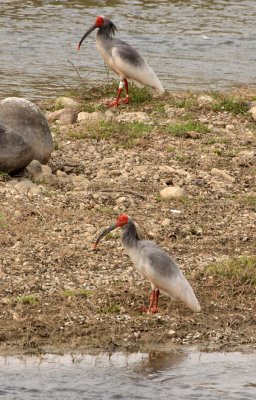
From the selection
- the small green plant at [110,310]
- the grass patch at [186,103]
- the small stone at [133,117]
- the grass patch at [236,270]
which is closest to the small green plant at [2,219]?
the small green plant at [110,310]

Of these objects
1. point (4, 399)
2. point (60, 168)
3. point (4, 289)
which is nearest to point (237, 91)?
point (60, 168)

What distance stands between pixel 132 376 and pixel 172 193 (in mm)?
3628

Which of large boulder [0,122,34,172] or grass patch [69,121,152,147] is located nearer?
large boulder [0,122,34,172]

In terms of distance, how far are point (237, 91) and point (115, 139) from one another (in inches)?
147

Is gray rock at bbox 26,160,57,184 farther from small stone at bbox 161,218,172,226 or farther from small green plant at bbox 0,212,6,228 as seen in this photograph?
small stone at bbox 161,218,172,226

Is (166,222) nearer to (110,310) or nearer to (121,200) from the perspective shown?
(121,200)

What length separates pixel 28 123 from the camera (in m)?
11.3

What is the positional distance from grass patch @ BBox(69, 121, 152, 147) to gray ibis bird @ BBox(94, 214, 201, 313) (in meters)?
3.99

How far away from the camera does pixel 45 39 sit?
2038 centimetres

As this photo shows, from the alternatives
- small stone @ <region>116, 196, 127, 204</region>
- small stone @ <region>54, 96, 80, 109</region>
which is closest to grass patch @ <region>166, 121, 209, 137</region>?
small stone @ <region>54, 96, 80, 109</region>

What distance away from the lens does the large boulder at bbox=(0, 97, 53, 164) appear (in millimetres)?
11234

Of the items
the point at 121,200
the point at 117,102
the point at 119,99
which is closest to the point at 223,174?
the point at 121,200

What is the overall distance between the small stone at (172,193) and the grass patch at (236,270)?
6.03ft

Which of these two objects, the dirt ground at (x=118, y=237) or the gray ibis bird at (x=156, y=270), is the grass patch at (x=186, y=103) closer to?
the dirt ground at (x=118, y=237)
